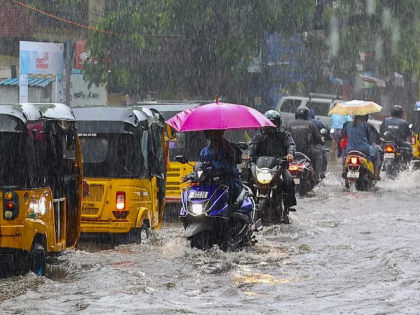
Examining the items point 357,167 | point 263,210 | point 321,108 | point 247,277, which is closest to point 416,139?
point 357,167

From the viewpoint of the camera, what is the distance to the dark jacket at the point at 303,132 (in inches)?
727

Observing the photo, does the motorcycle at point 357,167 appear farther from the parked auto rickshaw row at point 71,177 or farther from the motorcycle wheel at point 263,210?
the parked auto rickshaw row at point 71,177

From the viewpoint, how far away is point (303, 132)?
1847cm

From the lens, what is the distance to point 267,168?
13.2 meters

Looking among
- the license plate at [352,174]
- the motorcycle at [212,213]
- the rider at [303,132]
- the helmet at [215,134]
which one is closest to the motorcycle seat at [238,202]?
the motorcycle at [212,213]

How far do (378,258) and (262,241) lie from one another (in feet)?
6.28

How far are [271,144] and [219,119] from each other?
2863mm

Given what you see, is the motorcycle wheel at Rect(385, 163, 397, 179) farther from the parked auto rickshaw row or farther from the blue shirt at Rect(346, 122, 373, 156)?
the parked auto rickshaw row

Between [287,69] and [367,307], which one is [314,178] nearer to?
[367,307]

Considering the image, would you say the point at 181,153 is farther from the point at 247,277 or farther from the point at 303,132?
the point at 247,277

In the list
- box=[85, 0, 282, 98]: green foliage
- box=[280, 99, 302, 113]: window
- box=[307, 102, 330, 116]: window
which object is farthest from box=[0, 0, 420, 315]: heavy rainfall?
box=[307, 102, 330, 116]: window

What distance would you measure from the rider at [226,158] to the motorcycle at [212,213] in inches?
3.3

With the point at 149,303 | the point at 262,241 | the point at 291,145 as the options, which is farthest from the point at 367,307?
the point at 291,145

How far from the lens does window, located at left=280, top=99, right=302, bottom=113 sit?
33.0 meters
